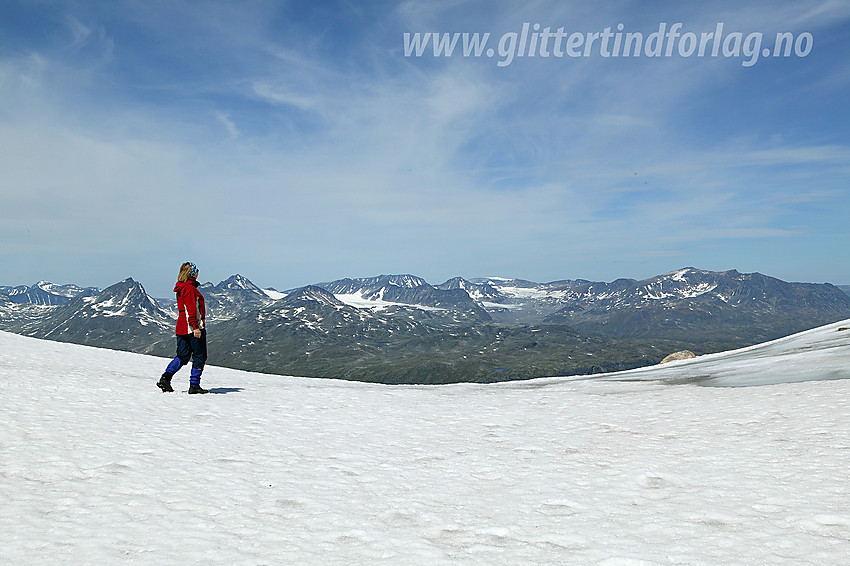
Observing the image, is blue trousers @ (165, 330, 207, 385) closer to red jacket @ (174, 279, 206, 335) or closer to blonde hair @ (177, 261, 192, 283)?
red jacket @ (174, 279, 206, 335)

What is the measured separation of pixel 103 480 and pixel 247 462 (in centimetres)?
226

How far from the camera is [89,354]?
23.6 metres

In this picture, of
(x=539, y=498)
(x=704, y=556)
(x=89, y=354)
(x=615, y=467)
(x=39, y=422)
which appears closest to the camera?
(x=704, y=556)

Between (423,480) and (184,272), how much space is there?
1136 cm

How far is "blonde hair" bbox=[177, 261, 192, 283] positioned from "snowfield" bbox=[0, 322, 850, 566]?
3.66 metres

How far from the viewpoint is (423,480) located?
829 cm

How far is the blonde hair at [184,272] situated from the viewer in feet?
51.3

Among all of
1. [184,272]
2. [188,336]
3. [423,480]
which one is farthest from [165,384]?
[423,480]

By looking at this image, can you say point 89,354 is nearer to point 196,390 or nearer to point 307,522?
point 196,390

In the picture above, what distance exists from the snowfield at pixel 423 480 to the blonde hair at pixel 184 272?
3.66 meters

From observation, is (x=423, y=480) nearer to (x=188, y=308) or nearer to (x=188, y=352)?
(x=188, y=352)

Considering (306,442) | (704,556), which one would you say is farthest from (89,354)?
(704,556)

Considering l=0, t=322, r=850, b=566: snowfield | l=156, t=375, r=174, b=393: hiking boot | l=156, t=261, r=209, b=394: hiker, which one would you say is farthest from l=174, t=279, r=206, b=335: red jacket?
l=0, t=322, r=850, b=566: snowfield

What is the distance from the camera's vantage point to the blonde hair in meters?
15.6
